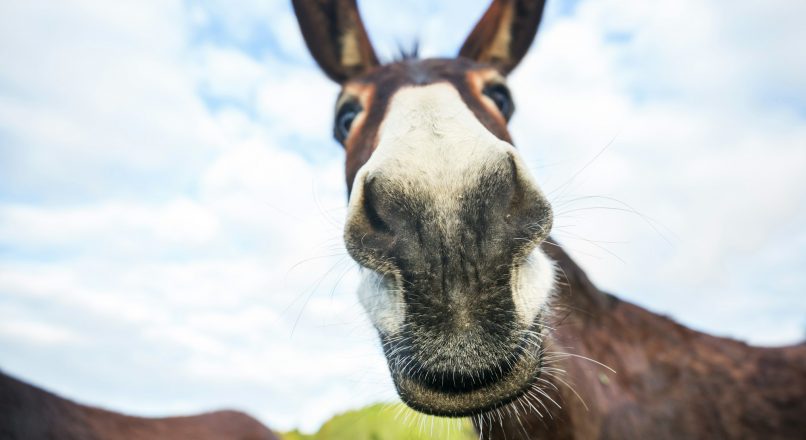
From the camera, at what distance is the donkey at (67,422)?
3553 mm

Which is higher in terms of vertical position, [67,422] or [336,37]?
[336,37]

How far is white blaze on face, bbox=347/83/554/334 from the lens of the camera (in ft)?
4.30

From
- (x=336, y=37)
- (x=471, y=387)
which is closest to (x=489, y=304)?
(x=471, y=387)

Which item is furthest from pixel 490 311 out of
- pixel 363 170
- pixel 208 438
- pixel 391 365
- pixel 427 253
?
pixel 208 438

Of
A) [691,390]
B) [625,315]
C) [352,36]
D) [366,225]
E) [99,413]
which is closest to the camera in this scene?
[366,225]

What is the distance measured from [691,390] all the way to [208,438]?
4.73 m

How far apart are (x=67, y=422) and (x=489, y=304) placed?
414 centimetres

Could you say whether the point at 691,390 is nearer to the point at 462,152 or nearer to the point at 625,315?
the point at 625,315

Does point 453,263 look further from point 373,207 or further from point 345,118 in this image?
point 345,118

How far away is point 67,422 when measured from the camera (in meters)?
3.90

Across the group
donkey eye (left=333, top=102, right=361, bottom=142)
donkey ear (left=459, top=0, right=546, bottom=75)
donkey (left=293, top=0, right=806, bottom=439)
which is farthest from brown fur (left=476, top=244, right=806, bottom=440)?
donkey ear (left=459, top=0, right=546, bottom=75)

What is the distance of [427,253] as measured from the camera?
1.28 meters

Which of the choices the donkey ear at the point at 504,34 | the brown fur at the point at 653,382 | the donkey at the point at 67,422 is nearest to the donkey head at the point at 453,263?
the brown fur at the point at 653,382

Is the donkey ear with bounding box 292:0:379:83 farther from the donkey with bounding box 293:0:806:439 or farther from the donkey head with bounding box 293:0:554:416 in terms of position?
the donkey head with bounding box 293:0:554:416
